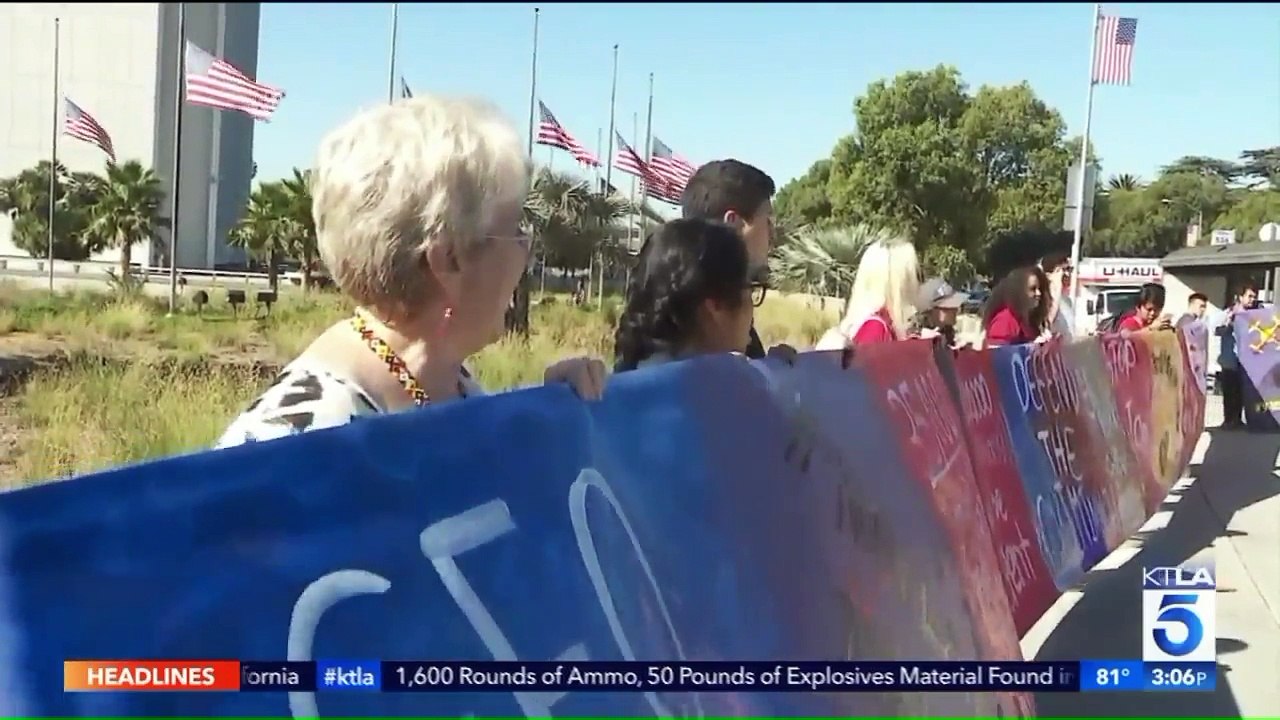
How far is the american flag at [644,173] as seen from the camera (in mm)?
12016

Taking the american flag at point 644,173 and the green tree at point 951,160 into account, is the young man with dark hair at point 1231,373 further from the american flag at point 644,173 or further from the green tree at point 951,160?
the green tree at point 951,160

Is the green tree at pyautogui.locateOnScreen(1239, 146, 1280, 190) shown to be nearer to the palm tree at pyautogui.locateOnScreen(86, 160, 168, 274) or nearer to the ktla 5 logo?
the ktla 5 logo

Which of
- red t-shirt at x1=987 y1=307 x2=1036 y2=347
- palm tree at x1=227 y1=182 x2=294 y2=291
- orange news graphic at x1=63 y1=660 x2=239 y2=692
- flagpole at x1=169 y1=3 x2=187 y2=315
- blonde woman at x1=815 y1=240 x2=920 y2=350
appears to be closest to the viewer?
orange news graphic at x1=63 y1=660 x2=239 y2=692

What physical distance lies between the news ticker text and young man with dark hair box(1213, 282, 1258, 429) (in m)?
10.1

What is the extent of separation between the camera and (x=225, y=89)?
10.5 m

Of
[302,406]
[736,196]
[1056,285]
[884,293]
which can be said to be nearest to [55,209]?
[1056,285]

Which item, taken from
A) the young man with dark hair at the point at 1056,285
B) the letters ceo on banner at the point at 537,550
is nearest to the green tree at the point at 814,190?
the young man with dark hair at the point at 1056,285

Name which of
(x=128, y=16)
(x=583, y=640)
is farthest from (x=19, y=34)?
(x=583, y=640)

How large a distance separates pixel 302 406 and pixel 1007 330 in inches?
209

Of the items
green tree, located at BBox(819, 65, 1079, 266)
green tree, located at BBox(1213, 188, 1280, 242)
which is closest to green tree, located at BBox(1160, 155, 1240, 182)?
green tree, located at BBox(1213, 188, 1280, 242)

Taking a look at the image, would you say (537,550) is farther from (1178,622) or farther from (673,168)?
(673,168)

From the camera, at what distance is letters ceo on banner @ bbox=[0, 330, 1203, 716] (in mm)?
1253

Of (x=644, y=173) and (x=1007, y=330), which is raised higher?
(x=644, y=173)

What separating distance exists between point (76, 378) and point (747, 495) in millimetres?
7499
